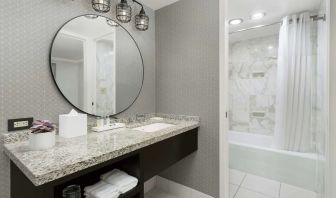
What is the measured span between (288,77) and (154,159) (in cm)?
257

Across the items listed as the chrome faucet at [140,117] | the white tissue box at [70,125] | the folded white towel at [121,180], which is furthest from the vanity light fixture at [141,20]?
the folded white towel at [121,180]

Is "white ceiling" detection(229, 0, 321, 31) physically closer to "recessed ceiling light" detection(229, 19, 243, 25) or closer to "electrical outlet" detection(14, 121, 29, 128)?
"recessed ceiling light" detection(229, 19, 243, 25)

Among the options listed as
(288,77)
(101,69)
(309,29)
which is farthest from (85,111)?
(309,29)

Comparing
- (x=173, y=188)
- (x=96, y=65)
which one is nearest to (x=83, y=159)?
(x=96, y=65)

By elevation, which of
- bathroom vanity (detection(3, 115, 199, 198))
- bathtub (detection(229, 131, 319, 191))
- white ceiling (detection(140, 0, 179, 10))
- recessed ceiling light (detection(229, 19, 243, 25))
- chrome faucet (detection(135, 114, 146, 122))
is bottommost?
bathtub (detection(229, 131, 319, 191))

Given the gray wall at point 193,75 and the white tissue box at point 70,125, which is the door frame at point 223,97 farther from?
the white tissue box at point 70,125

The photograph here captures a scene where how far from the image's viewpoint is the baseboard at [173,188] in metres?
1.83

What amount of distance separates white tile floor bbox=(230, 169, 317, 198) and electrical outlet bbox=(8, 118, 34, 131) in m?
2.05

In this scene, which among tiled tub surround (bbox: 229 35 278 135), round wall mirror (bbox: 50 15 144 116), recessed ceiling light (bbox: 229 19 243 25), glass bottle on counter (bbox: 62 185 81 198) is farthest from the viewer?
tiled tub surround (bbox: 229 35 278 135)

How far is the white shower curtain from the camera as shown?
249 centimetres

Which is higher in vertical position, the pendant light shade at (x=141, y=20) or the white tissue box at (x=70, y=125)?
the pendant light shade at (x=141, y=20)

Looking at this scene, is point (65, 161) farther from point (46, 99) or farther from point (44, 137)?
point (46, 99)

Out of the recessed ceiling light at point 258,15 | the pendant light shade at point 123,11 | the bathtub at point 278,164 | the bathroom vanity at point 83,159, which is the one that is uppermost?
the recessed ceiling light at point 258,15

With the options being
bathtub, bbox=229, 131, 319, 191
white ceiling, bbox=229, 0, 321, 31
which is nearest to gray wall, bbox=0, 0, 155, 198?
white ceiling, bbox=229, 0, 321, 31
